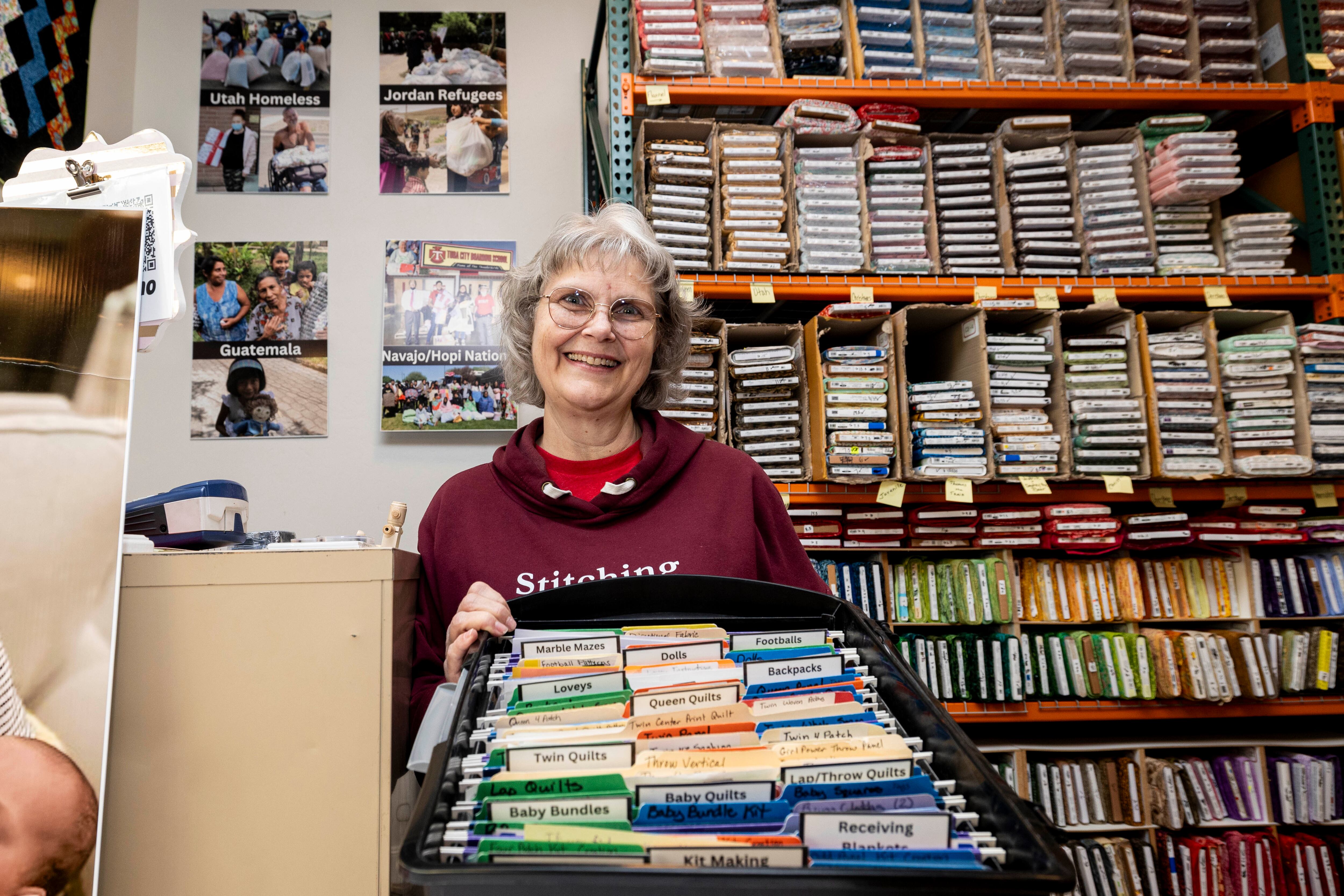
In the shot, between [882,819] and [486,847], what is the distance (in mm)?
246

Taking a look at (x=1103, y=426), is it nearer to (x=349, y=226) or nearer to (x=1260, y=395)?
(x=1260, y=395)

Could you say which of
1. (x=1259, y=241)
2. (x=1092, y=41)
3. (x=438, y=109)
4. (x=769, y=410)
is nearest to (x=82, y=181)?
(x=769, y=410)

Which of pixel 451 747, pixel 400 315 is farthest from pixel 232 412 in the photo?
pixel 451 747

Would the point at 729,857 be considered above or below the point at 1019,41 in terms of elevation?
below

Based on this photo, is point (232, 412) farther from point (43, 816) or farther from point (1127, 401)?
point (1127, 401)

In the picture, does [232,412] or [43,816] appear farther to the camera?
[232,412]

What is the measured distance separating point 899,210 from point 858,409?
0.72 metres

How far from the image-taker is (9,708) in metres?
0.60

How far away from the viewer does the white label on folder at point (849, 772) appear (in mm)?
510

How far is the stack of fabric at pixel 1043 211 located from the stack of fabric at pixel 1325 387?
729 millimetres

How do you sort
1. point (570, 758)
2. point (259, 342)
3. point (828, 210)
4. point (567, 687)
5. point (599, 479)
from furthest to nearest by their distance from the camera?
point (259, 342) → point (828, 210) → point (599, 479) → point (567, 687) → point (570, 758)

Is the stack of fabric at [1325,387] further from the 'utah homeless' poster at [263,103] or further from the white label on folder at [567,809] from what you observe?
the 'utah homeless' poster at [263,103]

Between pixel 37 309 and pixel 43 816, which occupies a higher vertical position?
pixel 37 309

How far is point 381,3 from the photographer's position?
8.96ft
